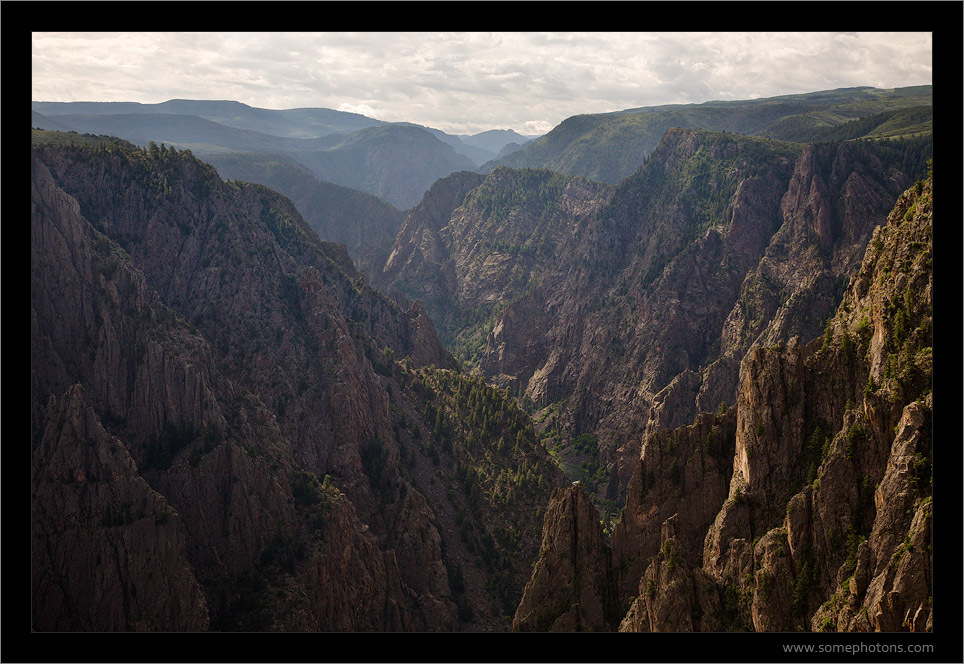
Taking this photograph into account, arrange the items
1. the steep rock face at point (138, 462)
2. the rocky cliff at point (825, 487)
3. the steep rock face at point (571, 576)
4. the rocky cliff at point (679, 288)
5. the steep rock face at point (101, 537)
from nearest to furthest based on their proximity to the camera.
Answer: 1. the rocky cliff at point (825, 487)
2. the steep rock face at point (571, 576)
3. the steep rock face at point (101, 537)
4. the steep rock face at point (138, 462)
5. the rocky cliff at point (679, 288)

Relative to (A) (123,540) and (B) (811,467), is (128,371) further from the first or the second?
(B) (811,467)

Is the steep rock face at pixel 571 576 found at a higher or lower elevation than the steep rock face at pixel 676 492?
lower

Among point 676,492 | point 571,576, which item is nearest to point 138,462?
point 571,576

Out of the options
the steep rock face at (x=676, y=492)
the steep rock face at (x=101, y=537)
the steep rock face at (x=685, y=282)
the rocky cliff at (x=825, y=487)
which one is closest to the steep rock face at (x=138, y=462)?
the steep rock face at (x=101, y=537)

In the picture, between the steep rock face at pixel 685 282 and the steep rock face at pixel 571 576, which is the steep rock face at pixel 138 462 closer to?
the steep rock face at pixel 571 576

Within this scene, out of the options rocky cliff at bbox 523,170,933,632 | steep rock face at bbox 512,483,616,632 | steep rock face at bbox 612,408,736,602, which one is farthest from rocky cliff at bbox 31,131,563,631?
rocky cliff at bbox 523,170,933,632
